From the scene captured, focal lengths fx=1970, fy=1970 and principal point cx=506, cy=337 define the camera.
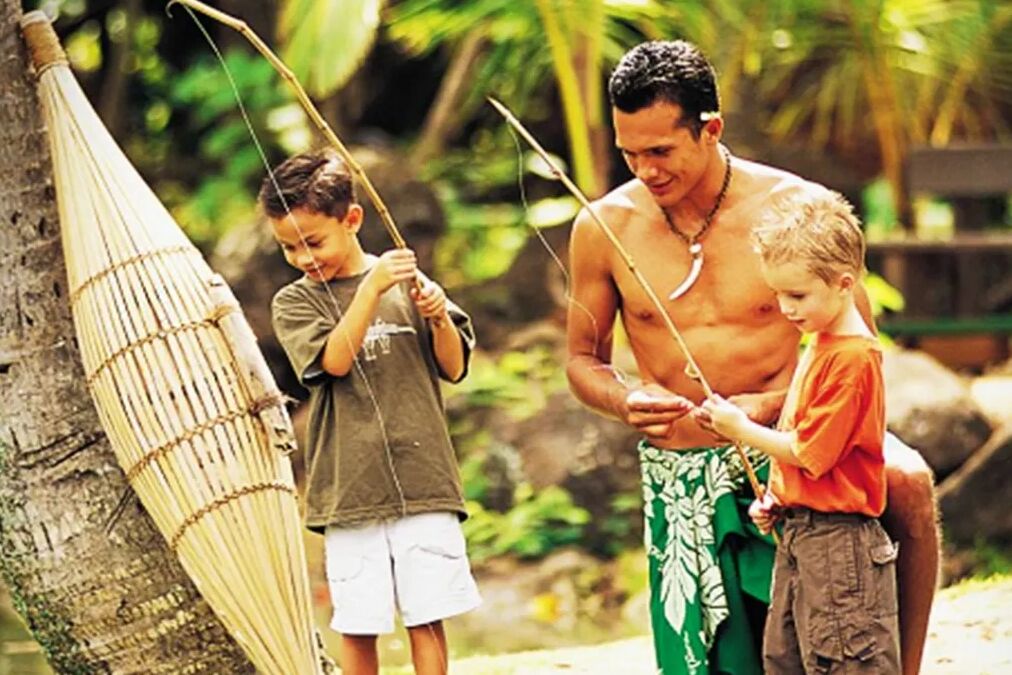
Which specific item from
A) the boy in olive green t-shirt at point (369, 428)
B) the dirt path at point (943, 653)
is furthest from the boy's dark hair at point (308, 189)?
the dirt path at point (943, 653)

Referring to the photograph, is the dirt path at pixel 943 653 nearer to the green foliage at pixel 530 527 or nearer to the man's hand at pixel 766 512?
the man's hand at pixel 766 512

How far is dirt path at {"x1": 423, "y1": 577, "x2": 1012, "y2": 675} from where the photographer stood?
518 cm

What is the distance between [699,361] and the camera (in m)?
4.24

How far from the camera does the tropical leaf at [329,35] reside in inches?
344

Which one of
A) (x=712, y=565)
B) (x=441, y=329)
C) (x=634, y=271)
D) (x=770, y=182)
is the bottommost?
(x=712, y=565)

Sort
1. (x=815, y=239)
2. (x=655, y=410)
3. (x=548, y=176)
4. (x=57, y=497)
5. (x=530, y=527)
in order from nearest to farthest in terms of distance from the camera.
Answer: (x=815, y=239), (x=655, y=410), (x=57, y=497), (x=530, y=527), (x=548, y=176)

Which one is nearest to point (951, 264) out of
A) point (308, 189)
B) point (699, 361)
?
point (699, 361)

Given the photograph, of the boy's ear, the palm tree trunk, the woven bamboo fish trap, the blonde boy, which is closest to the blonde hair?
the blonde boy

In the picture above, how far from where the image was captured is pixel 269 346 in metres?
9.68

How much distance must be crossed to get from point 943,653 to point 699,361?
1.49 m

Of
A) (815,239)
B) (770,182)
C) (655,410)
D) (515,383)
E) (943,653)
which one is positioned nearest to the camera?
(815,239)

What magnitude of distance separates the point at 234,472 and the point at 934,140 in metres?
8.36

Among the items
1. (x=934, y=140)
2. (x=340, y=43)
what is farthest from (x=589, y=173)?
(x=934, y=140)

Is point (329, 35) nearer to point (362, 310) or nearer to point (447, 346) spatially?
point (447, 346)
